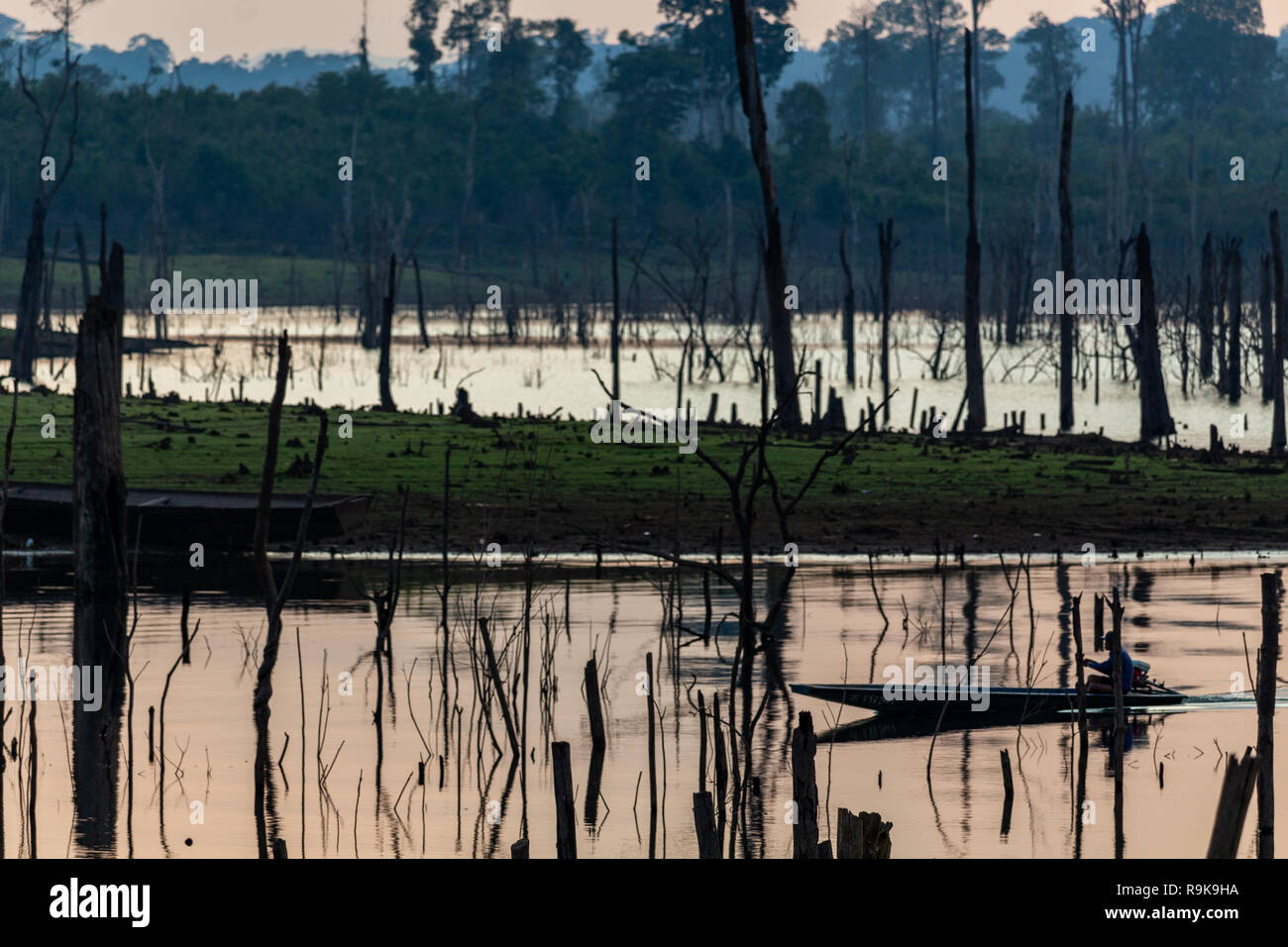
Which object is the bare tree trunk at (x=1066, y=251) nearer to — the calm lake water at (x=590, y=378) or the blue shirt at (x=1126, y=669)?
the calm lake water at (x=590, y=378)

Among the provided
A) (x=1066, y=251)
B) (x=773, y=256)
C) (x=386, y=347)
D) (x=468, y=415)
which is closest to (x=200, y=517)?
(x=468, y=415)

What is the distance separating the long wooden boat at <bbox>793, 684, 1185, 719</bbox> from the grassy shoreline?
24.1 feet

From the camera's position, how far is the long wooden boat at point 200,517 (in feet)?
71.4

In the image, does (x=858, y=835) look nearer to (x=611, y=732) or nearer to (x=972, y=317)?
(x=611, y=732)

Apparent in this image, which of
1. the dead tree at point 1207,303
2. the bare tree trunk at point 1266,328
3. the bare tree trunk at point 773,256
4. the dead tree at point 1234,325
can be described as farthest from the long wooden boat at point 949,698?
the dead tree at point 1207,303

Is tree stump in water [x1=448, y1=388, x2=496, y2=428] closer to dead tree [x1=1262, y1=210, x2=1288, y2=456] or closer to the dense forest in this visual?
dead tree [x1=1262, y1=210, x2=1288, y2=456]

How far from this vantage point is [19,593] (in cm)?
2036

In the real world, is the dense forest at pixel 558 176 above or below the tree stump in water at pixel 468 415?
above

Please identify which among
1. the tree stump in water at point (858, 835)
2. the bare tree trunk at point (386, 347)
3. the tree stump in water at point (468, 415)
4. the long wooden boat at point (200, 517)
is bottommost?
the tree stump in water at point (858, 835)

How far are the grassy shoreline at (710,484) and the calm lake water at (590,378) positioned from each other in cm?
515

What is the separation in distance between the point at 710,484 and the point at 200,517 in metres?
8.05

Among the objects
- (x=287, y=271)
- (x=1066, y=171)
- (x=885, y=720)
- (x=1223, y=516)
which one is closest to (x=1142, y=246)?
(x=1066, y=171)
